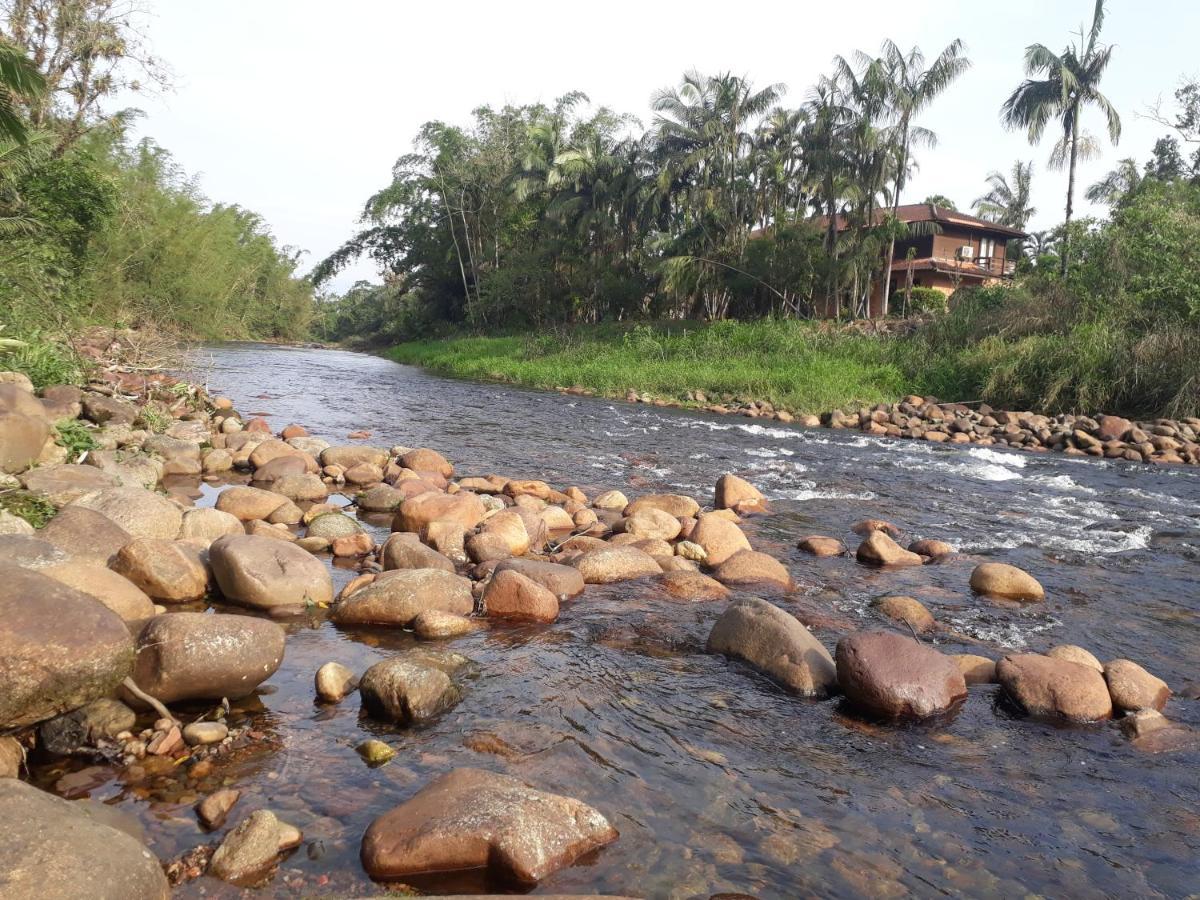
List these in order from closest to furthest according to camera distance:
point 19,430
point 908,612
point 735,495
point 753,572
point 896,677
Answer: point 896,677 → point 908,612 → point 753,572 → point 19,430 → point 735,495

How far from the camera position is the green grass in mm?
22844

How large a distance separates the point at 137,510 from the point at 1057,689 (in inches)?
257

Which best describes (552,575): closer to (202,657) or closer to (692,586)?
(692,586)

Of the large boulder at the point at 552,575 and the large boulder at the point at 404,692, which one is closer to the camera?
the large boulder at the point at 404,692

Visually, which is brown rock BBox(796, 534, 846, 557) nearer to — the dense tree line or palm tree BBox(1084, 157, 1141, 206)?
the dense tree line

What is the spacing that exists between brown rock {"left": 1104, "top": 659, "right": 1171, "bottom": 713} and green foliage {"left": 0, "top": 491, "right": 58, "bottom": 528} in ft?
22.9

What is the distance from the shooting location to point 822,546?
7824mm

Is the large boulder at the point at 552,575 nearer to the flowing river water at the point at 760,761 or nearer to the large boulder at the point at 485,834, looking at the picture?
the flowing river water at the point at 760,761

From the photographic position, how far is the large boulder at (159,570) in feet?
18.0

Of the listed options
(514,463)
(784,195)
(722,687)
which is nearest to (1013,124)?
(784,195)

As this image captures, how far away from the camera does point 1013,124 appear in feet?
108

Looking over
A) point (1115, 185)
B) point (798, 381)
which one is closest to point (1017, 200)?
point (1115, 185)

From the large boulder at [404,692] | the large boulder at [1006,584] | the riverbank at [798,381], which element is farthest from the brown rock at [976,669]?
the riverbank at [798,381]

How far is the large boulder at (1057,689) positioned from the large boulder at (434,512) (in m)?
4.66
